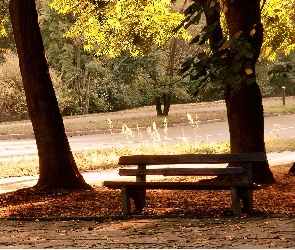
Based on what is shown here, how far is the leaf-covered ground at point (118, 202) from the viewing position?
11.1 metres

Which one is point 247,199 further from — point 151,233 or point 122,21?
point 122,21

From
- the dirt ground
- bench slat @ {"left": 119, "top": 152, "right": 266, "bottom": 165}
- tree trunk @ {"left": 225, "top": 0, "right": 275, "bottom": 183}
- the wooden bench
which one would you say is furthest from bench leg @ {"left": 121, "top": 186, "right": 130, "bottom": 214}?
tree trunk @ {"left": 225, "top": 0, "right": 275, "bottom": 183}

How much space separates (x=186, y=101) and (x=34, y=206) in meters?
44.2

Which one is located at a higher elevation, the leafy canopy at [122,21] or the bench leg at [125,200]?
the leafy canopy at [122,21]

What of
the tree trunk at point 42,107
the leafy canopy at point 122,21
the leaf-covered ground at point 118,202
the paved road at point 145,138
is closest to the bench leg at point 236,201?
the leaf-covered ground at point 118,202

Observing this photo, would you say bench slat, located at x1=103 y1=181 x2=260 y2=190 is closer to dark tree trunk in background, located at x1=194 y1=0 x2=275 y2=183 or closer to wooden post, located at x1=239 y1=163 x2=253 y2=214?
wooden post, located at x1=239 y1=163 x2=253 y2=214

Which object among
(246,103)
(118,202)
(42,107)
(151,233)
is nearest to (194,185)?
(151,233)

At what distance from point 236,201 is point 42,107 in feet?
17.4

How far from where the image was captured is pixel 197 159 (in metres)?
10.4

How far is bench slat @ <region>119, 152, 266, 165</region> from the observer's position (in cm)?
995

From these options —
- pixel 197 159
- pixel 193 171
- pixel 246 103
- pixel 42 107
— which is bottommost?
pixel 193 171

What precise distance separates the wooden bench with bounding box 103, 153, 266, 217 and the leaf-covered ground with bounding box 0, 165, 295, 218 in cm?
36

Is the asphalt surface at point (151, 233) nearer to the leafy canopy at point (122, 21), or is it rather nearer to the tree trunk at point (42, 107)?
the tree trunk at point (42, 107)

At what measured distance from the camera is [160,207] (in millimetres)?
11539
